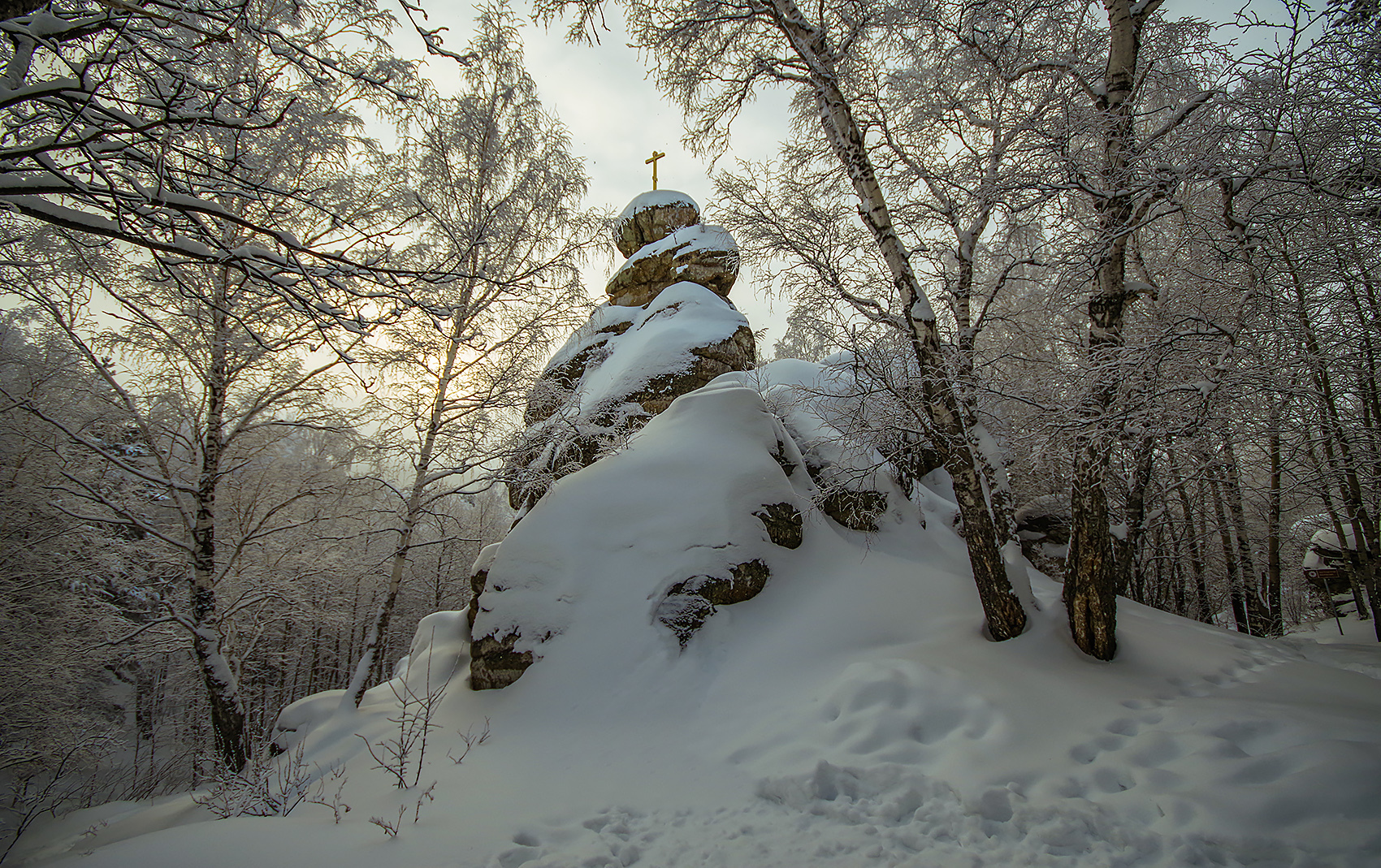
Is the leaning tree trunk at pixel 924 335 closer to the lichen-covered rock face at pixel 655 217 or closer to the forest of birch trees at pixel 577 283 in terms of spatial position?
the forest of birch trees at pixel 577 283

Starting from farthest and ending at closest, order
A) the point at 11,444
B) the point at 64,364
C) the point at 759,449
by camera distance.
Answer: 1. the point at 11,444
2. the point at 759,449
3. the point at 64,364

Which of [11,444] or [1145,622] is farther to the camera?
[11,444]

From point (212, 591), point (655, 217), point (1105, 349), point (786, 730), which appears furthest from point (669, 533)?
point (655, 217)

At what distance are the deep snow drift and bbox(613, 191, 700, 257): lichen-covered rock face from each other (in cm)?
723

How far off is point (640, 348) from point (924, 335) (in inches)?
229

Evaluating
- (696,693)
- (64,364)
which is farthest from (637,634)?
(64,364)

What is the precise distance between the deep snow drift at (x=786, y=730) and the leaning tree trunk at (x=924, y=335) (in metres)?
0.46

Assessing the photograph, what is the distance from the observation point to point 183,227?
2.52m

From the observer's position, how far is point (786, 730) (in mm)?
3725

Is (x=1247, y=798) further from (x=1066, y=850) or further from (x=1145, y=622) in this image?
(x=1145, y=622)

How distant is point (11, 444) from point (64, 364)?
141 inches

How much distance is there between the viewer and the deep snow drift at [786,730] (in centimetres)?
249

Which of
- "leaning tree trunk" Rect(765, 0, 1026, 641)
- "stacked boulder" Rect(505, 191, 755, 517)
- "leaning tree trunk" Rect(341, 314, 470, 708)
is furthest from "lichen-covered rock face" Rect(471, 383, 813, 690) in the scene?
"leaning tree trunk" Rect(765, 0, 1026, 641)

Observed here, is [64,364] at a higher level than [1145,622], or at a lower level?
higher
